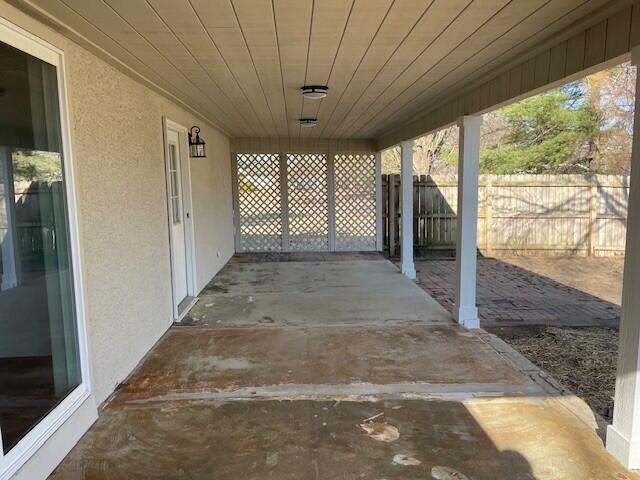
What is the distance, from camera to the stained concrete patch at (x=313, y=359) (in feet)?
10.5

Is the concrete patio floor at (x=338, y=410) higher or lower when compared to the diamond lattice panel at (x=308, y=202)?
lower

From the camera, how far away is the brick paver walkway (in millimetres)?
4965

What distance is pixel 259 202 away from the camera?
30.2 ft

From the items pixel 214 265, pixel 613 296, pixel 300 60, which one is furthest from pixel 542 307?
pixel 214 265

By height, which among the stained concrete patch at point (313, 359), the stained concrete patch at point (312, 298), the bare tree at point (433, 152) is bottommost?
the stained concrete patch at point (313, 359)

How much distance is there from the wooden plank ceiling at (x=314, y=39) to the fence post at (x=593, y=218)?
6077 millimetres

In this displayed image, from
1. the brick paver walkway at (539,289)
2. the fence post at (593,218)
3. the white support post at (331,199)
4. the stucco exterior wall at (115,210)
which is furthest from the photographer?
the white support post at (331,199)

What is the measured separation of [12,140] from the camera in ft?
6.89

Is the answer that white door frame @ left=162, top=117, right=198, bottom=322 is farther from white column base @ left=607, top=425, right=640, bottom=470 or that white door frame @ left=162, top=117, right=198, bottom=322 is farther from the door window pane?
white column base @ left=607, top=425, right=640, bottom=470

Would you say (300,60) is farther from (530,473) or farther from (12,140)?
(530,473)

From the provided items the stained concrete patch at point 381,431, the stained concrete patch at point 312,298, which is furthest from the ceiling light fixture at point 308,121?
the stained concrete patch at point 381,431

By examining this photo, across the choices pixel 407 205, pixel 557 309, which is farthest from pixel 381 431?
pixel 407 205

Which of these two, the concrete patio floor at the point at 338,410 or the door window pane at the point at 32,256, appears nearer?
the door window pane at the point at 32,256

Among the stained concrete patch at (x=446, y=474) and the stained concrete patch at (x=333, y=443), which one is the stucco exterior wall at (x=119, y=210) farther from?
the stained concrete patch at (x=446, y=474)
